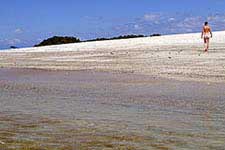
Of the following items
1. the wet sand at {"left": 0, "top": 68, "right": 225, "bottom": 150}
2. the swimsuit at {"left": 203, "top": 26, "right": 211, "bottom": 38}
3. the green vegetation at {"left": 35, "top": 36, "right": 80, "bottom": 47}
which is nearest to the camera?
Answer: the wet sand at {"left": 0, "top": 68, "right": 225, "bottom": 150}

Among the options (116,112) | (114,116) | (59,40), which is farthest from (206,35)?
(59,40)

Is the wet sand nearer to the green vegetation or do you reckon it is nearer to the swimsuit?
the swimsuit

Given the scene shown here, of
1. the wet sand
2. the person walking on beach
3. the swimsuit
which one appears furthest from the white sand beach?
the swimsuit

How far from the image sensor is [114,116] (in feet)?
30.5

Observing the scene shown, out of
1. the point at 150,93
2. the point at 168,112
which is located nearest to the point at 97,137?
the point at 168,112

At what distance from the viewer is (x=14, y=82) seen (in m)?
17.5

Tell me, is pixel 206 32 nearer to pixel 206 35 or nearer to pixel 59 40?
pixel 206 35

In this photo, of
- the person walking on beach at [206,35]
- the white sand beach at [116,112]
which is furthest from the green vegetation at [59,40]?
the white sand beach at [116,112]

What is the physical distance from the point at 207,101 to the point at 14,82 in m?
8.38

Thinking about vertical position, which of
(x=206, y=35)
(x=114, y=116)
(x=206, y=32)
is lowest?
(x=114, y=116)

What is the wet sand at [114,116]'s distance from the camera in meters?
7.03

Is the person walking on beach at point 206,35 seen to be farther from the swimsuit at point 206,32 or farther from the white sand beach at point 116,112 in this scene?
the white sand beach at point 116,112

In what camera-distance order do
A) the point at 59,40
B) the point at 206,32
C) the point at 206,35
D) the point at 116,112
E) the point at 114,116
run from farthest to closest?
the point at 59,40, the point at 206,32, the point at 206,35, the point at 116,112, the point at 114,116

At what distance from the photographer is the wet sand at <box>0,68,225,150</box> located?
703 cm
